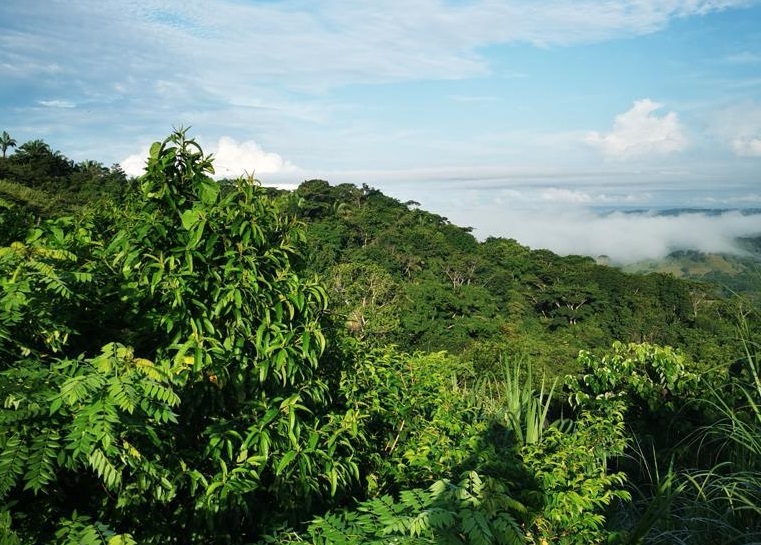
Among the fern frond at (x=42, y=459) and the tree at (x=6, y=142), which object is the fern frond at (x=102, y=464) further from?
the tree at (x=6, y=142)

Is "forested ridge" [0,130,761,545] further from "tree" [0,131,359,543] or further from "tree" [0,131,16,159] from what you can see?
"tree" [0,131,16,159]

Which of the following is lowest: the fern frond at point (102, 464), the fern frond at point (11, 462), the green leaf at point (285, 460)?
the green leaf at point (285, 460)

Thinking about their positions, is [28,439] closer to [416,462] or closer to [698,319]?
[416,462]

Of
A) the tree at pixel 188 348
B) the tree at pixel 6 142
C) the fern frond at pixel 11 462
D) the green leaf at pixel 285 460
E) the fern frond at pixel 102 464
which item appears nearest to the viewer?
the fern frond at pixel 11 462

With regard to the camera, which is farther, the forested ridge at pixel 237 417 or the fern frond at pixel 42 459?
the forested ridge at pixel 237 417

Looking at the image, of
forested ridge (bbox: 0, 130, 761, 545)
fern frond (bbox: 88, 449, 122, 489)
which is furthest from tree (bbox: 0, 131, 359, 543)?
fern frond (bbox: 88, 449, 122, 489)

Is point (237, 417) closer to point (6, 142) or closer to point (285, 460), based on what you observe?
point (285, 460)

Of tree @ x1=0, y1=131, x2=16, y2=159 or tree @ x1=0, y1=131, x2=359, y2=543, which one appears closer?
tree @ x1=0, y1=131, x2=359, y2=543

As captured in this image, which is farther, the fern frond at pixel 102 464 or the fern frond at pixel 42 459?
the fern frond at pixel 102 464

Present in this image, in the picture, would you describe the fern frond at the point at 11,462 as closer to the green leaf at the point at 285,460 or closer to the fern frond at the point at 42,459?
the fern frond at the point at 42,459

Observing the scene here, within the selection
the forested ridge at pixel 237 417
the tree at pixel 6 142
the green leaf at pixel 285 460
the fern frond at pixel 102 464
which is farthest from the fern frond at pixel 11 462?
the tree at pixel 6 142

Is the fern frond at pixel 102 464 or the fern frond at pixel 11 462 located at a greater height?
the fern frond at pixel 11 462

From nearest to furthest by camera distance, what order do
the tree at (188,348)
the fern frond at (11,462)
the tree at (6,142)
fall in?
the fern frond at (11,462) < the tree at (188,348) < the tree at (6,142)

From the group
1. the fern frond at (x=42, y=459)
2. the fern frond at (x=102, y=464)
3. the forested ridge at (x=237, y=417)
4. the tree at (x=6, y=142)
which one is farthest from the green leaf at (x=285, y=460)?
the tree at (x=6, y=142)
